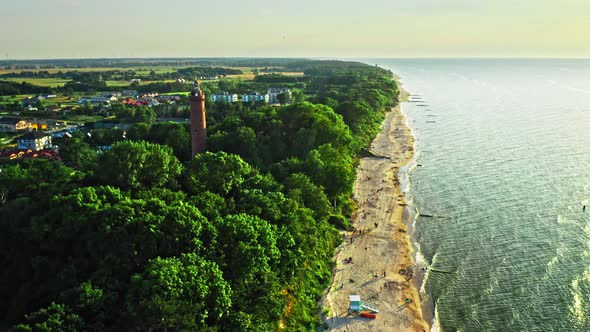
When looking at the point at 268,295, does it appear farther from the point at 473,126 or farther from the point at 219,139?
the point at 473,126

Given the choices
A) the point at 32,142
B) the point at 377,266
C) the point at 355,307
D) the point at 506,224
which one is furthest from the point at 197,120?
the point at 32,142

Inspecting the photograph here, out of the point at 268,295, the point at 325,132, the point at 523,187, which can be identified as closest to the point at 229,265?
the point at 268,295

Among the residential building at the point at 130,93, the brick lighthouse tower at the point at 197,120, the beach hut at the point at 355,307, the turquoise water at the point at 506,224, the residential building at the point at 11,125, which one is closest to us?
the beach hut at the point at 355,307

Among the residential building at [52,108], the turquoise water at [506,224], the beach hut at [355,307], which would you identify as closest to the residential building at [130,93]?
the residential building at [52,108]

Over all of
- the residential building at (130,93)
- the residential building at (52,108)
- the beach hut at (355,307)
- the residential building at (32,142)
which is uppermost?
the residential building at (130,93)

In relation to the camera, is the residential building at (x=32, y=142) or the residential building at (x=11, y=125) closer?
the residential building at (x=32, y=142)

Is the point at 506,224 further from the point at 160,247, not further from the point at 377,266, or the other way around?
the point at 160,247

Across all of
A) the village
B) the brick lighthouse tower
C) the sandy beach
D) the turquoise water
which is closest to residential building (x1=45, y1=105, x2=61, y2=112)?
the village

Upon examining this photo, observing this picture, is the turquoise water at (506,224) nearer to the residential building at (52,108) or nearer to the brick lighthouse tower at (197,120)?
the brick lighthouse tower at (197,120)
